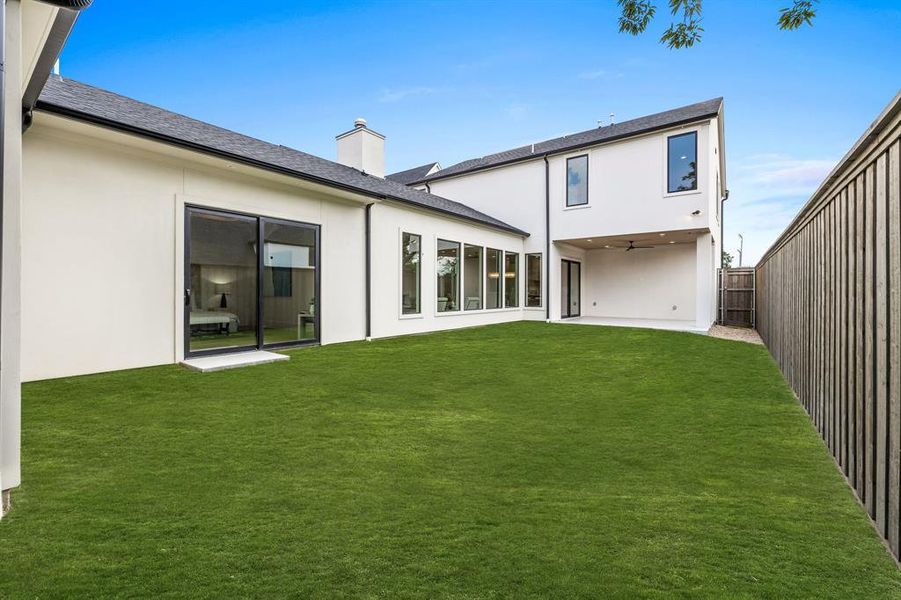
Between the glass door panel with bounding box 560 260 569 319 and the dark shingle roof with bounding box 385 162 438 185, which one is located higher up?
the dark shingle roof with bounding box 385 162 438 185

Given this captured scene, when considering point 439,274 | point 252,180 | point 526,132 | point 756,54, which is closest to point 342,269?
point 252,180

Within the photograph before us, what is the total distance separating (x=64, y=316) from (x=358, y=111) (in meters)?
10.8

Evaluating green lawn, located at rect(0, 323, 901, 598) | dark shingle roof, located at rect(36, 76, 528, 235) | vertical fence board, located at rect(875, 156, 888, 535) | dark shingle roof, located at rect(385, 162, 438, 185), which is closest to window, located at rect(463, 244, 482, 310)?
dark shingle roof, located at rect(36, 76, 528, 235)

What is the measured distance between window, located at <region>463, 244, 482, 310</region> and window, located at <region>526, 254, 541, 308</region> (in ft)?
7.79

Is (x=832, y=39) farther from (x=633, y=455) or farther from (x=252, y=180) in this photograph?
(x=252, y=180)

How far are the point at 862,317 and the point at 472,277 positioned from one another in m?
9.97

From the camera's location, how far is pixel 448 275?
36.7 ft

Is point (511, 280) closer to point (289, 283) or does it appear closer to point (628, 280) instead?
point (628, 280)

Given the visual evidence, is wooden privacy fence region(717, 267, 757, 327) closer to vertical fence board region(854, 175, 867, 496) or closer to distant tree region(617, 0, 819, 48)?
distant tree region(617, 0, 819, 48)

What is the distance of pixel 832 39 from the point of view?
20.9ft

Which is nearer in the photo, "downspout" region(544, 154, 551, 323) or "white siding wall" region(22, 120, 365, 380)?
"white siding wall" region(22, 120, 365, 380)

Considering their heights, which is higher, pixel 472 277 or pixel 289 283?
pixel 472 277

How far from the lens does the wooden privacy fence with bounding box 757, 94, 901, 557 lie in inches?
71.8

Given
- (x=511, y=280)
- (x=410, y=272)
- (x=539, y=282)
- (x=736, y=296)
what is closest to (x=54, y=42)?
(x=410, y=272)
